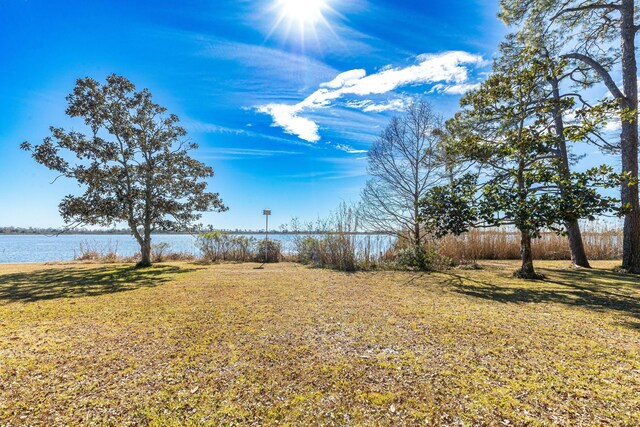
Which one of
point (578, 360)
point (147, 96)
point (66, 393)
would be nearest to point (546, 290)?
point (578, 360)

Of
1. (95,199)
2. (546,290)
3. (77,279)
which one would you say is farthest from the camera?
(95,199)

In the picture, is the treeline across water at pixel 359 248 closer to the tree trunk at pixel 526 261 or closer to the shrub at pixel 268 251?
the shrub at pixel 268 251

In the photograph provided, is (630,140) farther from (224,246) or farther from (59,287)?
(224,246)


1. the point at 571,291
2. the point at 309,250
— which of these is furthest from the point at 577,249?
the point at 309,250

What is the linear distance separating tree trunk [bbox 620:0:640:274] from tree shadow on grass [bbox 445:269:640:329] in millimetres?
1262

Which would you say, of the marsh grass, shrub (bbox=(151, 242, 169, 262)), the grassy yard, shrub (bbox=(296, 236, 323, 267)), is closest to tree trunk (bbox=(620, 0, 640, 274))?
the marsh grass

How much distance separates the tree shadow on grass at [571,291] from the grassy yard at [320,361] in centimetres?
5

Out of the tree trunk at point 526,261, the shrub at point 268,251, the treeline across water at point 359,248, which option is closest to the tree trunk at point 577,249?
the treeline across water at point 359,248

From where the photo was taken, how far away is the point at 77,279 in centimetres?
482

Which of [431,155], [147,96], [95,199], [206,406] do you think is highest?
[147,96]

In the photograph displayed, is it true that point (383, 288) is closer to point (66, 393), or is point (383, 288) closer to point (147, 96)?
point (66, 393)

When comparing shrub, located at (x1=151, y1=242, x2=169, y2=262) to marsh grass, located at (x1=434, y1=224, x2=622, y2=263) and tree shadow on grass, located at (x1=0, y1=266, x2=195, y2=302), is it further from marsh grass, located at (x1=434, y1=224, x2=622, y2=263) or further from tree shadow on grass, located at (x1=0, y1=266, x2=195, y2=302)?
marsh grass, located at (x1=434, y1=224, x2=622, y2=263)

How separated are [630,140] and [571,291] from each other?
13.3 ft

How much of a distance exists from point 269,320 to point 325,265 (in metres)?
4.39
